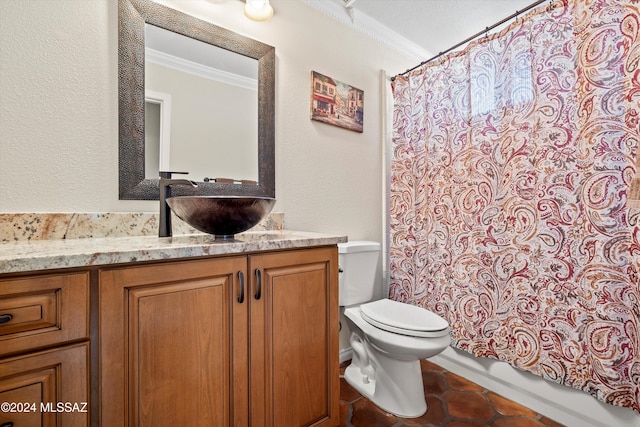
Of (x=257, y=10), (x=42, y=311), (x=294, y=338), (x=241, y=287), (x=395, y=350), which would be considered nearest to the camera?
(x=42, y=311)

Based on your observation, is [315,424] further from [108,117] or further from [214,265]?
[108,117]

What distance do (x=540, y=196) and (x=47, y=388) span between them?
196 cm

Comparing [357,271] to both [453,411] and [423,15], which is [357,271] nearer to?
[453,411]

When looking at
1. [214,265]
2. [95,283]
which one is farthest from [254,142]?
[95,283]

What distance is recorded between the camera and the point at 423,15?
6.46 feet

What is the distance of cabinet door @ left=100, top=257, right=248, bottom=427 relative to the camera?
772mm

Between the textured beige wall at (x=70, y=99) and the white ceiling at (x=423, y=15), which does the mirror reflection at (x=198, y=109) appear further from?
the white ceiling at (x=423, y=15)

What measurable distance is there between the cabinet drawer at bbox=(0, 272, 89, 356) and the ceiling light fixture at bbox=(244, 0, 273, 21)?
147 centimetres

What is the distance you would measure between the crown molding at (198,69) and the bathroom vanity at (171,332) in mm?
887

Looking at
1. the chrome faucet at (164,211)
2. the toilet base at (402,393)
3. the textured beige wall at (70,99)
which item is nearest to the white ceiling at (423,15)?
the textured beige wall at (70,99)

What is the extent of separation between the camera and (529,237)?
144 cm

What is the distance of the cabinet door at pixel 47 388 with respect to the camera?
0.65 metres

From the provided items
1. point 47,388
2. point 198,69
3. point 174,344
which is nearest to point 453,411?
point 174,344

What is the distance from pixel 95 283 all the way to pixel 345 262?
4.23ft
